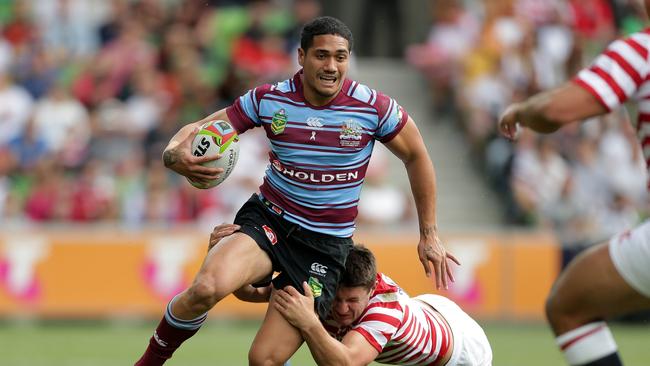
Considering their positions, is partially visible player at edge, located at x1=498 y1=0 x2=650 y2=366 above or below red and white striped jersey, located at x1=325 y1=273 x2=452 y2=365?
above

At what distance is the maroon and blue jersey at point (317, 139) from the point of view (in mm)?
7121

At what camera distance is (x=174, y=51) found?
A: 16.6m

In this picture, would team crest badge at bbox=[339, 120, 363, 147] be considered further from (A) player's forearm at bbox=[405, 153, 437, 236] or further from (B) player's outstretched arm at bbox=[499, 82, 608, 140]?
(B) player's outstretched arm at bbox=[499, 82, 608, 140]

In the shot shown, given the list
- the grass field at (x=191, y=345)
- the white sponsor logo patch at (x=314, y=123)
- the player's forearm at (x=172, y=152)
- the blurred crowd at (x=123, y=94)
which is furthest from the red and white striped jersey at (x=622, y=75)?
the blurred crowd at (x=123, y=94)

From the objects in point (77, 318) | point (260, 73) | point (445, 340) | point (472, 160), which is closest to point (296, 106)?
point (445, 340)

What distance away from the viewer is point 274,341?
687cm

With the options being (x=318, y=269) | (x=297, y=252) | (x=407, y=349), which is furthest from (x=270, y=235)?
(x=407, y=349)

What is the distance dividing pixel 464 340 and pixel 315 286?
3.33ft

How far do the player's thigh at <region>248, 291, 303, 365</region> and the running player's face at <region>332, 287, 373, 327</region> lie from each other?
1.31ft

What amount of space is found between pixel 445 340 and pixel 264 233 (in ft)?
4.02

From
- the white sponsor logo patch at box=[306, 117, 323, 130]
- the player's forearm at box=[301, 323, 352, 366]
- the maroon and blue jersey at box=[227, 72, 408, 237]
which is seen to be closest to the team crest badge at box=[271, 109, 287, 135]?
the maroon and blue jersey at box=[227, 72, 408, 237]

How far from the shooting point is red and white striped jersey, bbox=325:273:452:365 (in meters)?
7.05

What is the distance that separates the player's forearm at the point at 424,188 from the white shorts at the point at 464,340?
0.59 metres

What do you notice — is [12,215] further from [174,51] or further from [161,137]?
[174,51]
